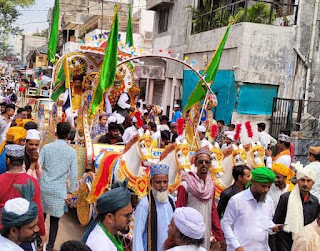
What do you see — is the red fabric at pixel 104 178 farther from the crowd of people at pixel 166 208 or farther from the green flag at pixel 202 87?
the green flag at pixel 202 87

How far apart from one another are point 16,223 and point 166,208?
170cm

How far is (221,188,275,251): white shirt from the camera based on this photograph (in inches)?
200

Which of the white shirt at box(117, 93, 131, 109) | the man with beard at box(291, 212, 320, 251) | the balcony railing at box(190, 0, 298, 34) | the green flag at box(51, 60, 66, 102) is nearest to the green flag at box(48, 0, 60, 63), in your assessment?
the green flag at box(51, 60, 66, 102)

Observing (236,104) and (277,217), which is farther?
(236,104)

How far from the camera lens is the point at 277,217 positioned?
5.48 meters

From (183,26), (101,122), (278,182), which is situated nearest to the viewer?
(278,182)

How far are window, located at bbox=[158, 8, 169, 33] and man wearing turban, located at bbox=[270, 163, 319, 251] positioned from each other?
2060 centimetres

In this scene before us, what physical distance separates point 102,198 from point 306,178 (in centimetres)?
273

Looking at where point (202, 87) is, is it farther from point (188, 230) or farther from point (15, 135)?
point (188, 230)

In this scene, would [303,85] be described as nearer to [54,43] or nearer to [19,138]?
[54,43]

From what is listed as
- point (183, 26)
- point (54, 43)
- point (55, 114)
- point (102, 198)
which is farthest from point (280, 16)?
point (102, 198)

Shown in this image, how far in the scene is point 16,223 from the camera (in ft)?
10.6

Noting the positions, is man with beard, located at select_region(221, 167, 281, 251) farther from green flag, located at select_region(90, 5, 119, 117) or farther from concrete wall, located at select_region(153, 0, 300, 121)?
concrete wall, located at select_region(153, 0, 300, 121)

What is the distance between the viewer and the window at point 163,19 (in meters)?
25.4
